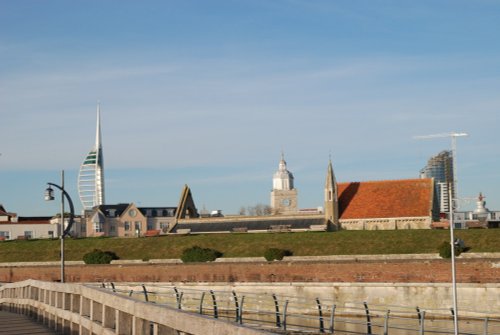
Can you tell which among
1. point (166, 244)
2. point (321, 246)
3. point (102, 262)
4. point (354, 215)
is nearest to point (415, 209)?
point (354, 215)

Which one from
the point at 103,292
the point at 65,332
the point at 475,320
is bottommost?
the point at 475,320

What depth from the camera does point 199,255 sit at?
6481 cm

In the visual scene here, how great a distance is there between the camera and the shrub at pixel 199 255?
6469cm

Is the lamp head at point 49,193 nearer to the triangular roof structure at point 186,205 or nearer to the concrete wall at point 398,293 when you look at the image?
the concrete wall at point 398,293

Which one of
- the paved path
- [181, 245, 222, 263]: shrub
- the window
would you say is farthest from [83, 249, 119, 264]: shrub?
the window

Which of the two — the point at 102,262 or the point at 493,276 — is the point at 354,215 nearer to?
the point at 102,262

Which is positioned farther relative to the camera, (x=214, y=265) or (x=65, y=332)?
(x=214, y=265)

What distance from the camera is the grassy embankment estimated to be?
6209cm

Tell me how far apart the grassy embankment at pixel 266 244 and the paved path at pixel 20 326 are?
4101 centimetres

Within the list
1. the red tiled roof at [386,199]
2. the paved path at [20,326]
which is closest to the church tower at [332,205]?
the red tiled roof at [386,199]

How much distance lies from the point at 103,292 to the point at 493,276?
39.4 metres

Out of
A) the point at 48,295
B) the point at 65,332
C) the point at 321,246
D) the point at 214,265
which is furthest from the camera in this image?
the point at 321,246

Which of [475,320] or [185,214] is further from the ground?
[185,214]

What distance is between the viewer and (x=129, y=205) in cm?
15300
